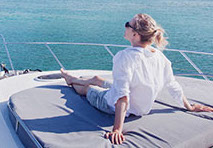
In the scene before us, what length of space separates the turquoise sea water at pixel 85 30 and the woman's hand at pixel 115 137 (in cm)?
661

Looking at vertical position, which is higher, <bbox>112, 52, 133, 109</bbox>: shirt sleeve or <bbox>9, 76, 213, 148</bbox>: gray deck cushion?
<bbox>112, 52, 133, 109</bbox>: shirt sleeve

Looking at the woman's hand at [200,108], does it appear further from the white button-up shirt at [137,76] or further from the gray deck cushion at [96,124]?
the white button-up shirt at [137,76]

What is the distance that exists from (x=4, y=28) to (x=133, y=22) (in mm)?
16582

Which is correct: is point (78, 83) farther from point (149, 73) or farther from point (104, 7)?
→ point (104, 7)

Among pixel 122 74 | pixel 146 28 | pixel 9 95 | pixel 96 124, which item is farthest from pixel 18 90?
pixel 146 28

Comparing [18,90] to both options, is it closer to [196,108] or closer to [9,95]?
[9,95]

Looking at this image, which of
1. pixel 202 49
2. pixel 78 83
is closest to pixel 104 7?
pixel 202 49

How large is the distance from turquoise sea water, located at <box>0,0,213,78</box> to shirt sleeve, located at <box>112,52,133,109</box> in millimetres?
6536

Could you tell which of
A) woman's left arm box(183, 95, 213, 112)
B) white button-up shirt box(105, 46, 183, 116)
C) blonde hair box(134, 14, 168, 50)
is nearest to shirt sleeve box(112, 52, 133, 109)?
white button-up shirt box(105, 46, 183, 116)

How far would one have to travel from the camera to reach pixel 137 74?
1386mm

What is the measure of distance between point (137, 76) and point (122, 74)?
0.09 metres

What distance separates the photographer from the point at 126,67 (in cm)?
134

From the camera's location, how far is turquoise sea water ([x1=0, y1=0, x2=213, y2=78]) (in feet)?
39.0

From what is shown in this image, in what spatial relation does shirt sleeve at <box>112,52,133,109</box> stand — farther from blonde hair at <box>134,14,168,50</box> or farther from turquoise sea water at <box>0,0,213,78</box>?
turquoise sea water at <box>0,0,213,78</box>
